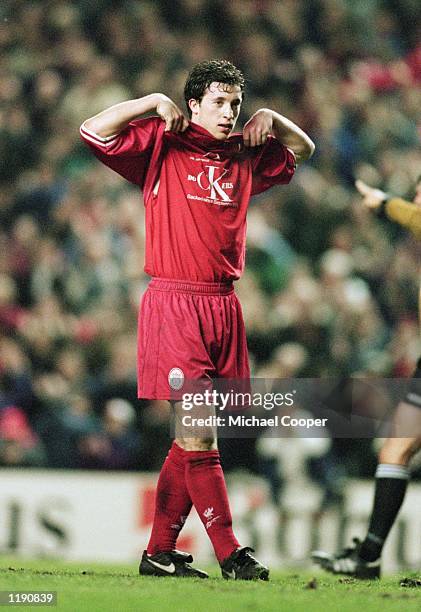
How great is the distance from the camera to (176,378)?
4.39 meters

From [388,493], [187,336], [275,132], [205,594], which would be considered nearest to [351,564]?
[388,493]

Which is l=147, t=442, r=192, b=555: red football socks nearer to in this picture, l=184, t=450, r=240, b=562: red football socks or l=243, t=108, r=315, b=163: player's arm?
l=184, t=450, r=240, b=562: red football socks

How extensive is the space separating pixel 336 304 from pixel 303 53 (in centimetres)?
248

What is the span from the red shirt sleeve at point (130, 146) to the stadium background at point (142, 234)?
126 inches

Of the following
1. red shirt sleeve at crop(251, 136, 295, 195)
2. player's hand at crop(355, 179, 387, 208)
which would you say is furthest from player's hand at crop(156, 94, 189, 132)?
player's hand at crop(355, 179, 387, 208)

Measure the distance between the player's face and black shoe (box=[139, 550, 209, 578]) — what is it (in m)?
1.61

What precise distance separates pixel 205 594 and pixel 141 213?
16.4ft

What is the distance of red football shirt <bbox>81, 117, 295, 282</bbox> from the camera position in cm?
450

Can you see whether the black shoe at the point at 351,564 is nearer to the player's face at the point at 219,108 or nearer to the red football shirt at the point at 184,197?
the red football shirt at the point at 184,197

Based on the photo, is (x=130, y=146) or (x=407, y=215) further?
(x=407, y=215)

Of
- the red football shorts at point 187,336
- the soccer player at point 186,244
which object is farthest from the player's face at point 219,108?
the red football shorts at point 187,336

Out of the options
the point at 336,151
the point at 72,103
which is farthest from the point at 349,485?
the point at 72,103

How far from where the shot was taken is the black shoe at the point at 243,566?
4.33 metres

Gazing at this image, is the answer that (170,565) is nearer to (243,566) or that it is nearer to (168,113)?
(243,566)
